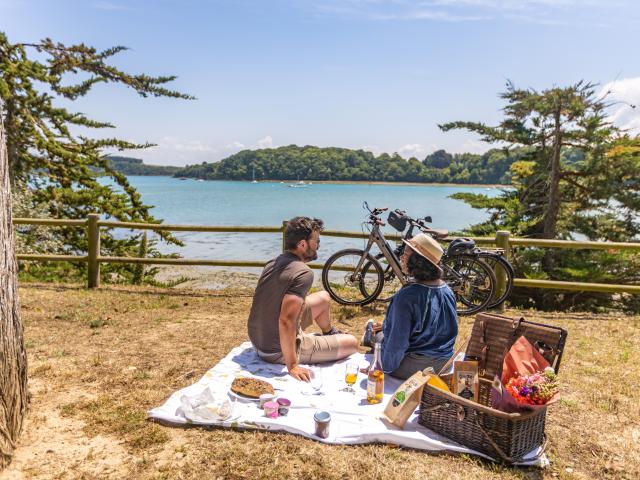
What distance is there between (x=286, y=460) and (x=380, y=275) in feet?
12.8

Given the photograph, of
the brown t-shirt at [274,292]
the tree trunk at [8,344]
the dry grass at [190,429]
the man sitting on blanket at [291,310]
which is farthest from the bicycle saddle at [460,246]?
the tree trunk at [8,344]

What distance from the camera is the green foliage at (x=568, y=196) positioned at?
9734mm

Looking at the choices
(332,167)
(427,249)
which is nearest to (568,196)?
(427,249)

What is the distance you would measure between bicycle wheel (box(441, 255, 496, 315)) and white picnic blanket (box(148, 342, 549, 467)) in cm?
268

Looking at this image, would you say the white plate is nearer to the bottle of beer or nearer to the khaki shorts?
the khaki shorts

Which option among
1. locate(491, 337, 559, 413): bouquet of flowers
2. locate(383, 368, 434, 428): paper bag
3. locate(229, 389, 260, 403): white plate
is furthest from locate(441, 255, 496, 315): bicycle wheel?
locate(229, 389, 260, 403): white plate

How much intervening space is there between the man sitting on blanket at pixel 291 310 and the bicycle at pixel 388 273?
7.21 feet

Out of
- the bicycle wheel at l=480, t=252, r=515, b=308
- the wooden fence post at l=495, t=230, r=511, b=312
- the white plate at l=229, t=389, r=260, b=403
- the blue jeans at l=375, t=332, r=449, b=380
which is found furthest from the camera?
the wooden fence post at l=495, t=230, r=511, b=312

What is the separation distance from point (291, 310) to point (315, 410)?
0.79 m

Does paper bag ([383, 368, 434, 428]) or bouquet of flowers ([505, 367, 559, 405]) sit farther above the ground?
bouquet of flowers ([505, 367, 559, 405])

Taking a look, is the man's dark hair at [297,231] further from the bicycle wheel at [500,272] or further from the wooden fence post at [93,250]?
the wooden fence post at [93,250]

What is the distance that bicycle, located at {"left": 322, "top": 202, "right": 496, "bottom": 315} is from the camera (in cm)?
641

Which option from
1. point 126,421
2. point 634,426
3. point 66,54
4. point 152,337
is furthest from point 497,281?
point 66,54

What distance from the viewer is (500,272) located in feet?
22.0
